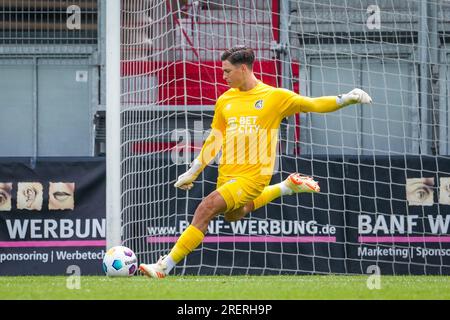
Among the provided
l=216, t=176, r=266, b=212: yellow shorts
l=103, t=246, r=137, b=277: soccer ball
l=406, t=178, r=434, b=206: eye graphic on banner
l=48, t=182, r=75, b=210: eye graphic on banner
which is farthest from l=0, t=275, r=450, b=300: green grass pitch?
l=406, t=178, r=434, b=206: eye graphic on banner

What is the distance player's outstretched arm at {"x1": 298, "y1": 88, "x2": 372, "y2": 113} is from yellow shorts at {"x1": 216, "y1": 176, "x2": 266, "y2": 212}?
0.84m

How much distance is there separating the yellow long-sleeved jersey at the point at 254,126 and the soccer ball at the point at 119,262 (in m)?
1.17

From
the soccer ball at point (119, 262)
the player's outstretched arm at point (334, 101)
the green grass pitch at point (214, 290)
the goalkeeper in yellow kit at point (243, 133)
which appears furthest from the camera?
the goalkeeper in yellow kit at point (243, 133)

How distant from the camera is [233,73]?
990cm

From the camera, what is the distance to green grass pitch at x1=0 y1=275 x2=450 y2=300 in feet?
24.5

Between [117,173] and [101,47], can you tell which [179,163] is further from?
[101,47]

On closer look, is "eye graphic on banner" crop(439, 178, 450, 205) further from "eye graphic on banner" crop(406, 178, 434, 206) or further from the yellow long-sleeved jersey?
the yellow long-sleeved jersey

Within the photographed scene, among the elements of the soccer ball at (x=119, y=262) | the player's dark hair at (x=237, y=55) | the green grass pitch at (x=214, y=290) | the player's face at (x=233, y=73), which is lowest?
the green grass pitch at (x=214, y=290)

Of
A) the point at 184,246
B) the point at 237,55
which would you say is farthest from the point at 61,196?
the point at 237,55

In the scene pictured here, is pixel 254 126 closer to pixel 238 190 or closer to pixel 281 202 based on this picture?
pixel 238 190

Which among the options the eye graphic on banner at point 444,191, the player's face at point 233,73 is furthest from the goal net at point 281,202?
the player's face at point 233,73

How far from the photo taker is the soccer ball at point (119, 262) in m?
9.49

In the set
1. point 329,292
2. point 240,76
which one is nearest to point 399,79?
point 240,76

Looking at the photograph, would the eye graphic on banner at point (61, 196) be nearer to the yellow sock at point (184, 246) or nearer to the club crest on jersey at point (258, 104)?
the yellow sock at point (184, 246)
